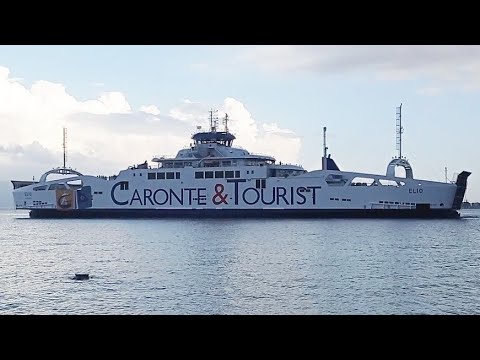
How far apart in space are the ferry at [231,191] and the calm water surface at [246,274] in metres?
8.86

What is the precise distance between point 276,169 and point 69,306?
101ft

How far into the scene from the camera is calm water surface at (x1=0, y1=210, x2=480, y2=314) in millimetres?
11461

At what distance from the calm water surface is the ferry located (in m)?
8.86

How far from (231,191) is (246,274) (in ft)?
81.7

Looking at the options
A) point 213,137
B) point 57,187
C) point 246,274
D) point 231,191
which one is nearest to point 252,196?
point 231,191

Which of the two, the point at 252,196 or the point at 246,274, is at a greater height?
the point at 252,196

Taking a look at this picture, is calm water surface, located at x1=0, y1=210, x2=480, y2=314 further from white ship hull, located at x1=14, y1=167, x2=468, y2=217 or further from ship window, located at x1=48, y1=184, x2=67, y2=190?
ship window, located at x1=48, y1=184, x2=67, y2=190

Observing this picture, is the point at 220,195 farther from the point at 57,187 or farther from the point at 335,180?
the point at 57,187

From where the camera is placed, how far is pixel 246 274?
15.5 m

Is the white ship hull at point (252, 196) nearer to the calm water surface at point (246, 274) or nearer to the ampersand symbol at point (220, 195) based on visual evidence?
the ampersand symbol at point (220, 195)
